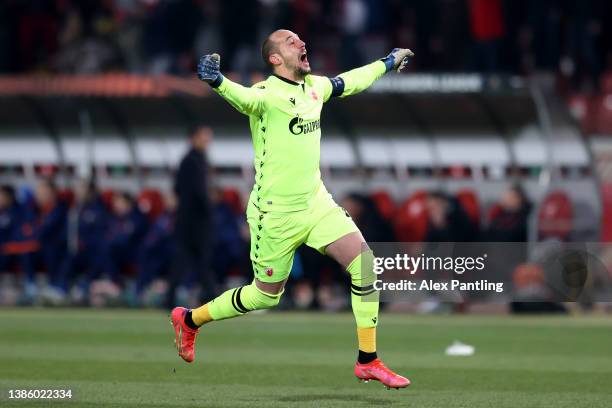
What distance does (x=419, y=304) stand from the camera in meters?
20.7

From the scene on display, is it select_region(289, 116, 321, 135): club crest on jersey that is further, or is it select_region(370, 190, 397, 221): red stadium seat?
select_region(370, 190, 397, 221): red stadium seat

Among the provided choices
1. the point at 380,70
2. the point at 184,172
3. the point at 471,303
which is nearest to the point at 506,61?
the point at 471,303

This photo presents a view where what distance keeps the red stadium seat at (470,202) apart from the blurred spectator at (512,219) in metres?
0.77

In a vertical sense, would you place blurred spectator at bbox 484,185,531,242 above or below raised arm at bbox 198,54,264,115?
above

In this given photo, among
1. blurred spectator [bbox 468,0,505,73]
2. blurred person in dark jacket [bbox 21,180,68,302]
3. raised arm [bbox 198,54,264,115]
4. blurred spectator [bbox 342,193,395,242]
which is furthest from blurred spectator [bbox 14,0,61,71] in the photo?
raised arm [bbox 198,54,264,115]

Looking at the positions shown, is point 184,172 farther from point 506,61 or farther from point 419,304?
point 506,61

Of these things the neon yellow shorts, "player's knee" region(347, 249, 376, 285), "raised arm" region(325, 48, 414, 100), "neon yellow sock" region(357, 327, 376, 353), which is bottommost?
"neon yellow sock" region(357, 327, 376, 353)

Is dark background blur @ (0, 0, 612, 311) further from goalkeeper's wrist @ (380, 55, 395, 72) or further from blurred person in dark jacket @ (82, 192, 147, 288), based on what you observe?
goalkeeper's wrist @ (380, 55, 395, 72)

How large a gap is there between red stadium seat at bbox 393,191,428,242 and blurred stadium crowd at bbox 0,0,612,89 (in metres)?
2.01

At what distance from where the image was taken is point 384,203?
21.3m

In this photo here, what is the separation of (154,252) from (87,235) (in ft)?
3.51

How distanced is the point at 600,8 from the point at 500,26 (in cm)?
187

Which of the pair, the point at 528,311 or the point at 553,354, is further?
the point at 528,311

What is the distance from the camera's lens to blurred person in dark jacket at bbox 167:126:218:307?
61.9 ft
